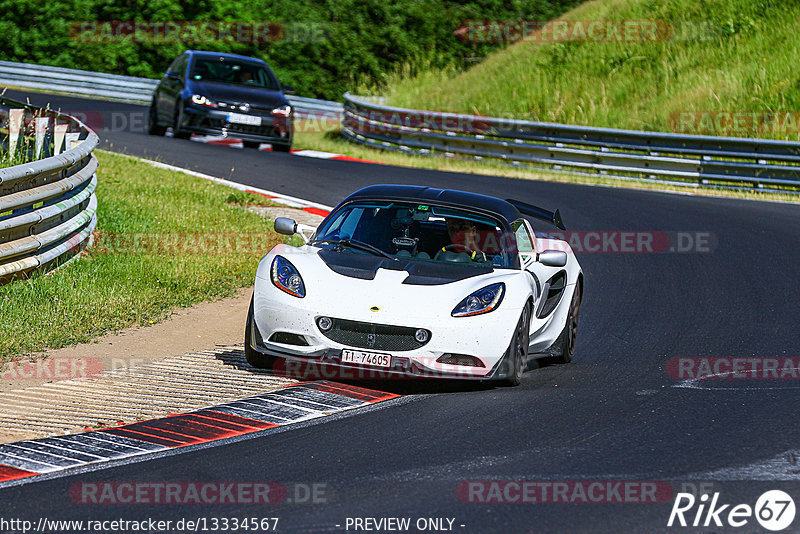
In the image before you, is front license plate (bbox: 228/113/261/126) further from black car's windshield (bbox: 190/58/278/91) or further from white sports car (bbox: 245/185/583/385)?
white sports car (bbox: 245/185/583/385)

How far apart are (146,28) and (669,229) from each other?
97.2ft

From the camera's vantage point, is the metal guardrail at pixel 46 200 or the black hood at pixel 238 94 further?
the black hood at pixel 238 94

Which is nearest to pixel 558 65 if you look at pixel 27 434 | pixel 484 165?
pixel 484 165

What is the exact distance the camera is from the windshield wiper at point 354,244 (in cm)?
851

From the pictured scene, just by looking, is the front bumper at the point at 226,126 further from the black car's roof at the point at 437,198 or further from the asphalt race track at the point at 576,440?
the black car's roof at the point at 437,198

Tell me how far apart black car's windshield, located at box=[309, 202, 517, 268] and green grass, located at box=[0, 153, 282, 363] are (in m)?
2.09

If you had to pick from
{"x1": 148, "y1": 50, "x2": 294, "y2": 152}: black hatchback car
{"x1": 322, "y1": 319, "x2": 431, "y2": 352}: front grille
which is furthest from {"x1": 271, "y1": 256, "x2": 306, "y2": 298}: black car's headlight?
{"x1": 148, "y1": 50, "x2": 294, "y2": 152}: black hatchback car

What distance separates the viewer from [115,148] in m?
21.3

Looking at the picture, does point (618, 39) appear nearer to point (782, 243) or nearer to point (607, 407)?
point (782, 243)

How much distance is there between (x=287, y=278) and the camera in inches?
320

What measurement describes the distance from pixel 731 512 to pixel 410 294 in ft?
9.53

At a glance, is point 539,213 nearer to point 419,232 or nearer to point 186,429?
point 419,232

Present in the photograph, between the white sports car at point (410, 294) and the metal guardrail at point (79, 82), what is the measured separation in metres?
27.2

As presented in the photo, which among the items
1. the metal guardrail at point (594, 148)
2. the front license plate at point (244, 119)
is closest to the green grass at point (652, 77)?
the metal guardrail at point (594, 148)
